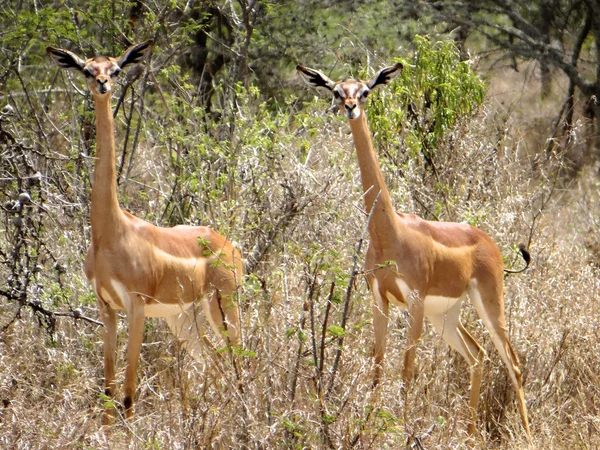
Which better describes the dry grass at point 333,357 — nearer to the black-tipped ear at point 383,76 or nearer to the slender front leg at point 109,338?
the slender front leg at point 109,338

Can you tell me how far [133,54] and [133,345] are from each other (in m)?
1.59

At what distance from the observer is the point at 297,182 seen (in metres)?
7.36

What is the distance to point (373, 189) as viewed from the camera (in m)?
5.72

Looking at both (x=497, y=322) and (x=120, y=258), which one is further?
(x=497, y=322)

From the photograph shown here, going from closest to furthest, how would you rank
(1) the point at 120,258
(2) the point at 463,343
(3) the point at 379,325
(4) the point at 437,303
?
(1) the point at 120,258, (3) the point at 379,325, (4) the point at 437,303, (2) the point at 463,343

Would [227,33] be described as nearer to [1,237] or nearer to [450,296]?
[1,237]

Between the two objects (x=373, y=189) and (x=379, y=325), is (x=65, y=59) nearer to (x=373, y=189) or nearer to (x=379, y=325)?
(x=373, y=189)

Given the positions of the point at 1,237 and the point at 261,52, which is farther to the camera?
the point at 261,52

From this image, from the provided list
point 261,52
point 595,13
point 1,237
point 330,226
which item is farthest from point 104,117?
point 595,13

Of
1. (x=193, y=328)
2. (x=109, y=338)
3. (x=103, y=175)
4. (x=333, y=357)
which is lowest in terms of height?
(x=193, y=328)

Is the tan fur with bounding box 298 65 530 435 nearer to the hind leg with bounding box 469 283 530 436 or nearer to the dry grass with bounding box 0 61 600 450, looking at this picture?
the hind leg with bounding box 469 283 530 436

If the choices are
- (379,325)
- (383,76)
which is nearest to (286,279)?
(379,325)

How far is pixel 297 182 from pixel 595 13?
28.3ft

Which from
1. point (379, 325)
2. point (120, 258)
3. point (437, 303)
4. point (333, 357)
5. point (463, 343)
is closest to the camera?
point (333, 357)
